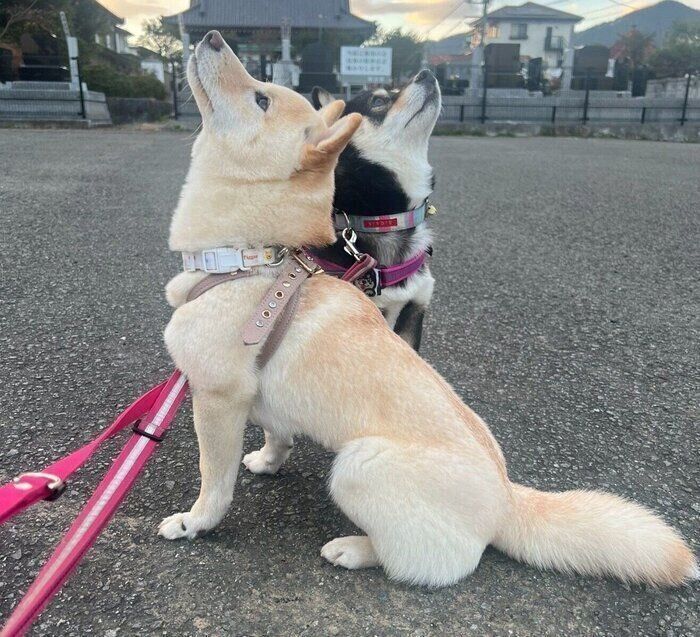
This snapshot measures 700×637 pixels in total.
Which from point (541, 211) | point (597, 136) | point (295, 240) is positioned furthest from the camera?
point (597, 136)

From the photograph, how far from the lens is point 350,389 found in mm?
1612

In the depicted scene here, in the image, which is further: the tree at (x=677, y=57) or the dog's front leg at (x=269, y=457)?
the tree at (x=677, y=57)

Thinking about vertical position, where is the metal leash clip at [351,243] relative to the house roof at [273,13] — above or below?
below

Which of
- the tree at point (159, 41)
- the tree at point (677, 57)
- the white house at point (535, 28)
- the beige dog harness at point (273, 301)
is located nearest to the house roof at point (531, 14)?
the white house at point (535, 28)

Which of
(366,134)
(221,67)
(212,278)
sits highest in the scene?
(221,67)

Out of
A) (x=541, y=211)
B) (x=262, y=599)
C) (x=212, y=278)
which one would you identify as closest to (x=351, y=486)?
(x=262, y=599)

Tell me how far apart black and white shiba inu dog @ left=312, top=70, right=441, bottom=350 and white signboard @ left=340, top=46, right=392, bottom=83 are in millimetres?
23002

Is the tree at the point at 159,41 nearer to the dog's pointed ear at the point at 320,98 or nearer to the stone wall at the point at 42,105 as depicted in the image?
the stone wall at the point at 42,105

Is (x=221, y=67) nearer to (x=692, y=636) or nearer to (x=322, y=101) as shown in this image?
(x=322, y=101)

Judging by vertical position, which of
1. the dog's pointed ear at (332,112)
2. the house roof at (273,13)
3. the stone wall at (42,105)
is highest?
the house roof at (273,13)

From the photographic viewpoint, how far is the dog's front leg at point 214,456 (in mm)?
1660

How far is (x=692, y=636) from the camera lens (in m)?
1.49

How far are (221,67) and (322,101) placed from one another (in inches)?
50.3

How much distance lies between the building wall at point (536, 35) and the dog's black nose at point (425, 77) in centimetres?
7799
